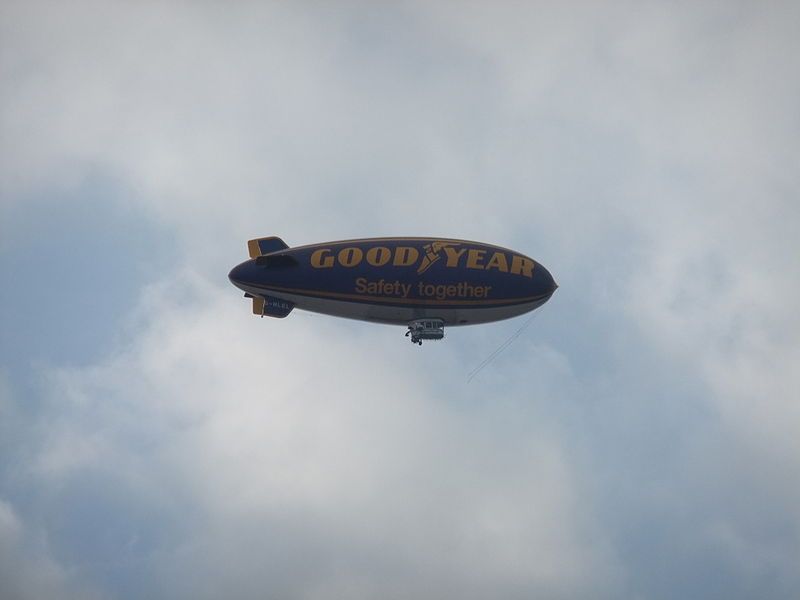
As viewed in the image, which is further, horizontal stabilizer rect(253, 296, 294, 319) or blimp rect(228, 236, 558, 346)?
horizontal stabilizer rect(253, 296, 294, 319)

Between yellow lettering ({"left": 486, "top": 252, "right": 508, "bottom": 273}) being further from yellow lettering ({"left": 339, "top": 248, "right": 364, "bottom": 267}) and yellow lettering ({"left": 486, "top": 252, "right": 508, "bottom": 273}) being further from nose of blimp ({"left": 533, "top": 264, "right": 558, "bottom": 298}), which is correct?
yellow lettering ({"left": 339, "top": 248, "right": 364, "bottom": 267})

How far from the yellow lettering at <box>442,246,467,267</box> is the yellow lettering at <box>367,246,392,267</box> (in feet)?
12.8

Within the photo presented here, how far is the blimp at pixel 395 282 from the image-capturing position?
5691 cm

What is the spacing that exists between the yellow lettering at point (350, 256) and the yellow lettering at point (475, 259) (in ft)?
23.7

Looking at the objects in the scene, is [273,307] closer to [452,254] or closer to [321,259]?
[321,259]

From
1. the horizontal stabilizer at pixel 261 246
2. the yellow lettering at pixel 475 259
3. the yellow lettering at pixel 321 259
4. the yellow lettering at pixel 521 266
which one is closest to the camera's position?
the yellow lettering at pixel 321 259

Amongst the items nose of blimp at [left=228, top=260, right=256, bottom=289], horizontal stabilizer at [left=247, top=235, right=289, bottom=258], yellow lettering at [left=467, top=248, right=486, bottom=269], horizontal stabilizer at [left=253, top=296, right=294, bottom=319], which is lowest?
horizontal stabilizer at [left=253, top=296, right=294, bottom=319]

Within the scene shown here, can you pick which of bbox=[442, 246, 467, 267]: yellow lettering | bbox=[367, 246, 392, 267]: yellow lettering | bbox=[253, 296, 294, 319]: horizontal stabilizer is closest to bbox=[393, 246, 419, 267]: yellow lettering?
bbox=[367, 246, 392, 267]: yellow lettering

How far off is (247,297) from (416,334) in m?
12.0

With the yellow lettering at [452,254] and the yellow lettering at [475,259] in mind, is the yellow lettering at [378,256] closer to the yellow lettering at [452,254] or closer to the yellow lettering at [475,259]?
the yellow lettering at [452,254]

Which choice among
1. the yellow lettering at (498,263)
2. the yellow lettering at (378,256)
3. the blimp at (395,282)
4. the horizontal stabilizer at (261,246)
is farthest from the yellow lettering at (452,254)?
the horizontal stabilizer at (261,246)

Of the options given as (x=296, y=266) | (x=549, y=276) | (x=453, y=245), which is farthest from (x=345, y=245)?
(x=549, y=276)

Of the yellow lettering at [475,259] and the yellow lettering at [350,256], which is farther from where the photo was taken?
the yellow lettering at [475,259]

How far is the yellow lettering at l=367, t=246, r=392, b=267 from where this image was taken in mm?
57062
